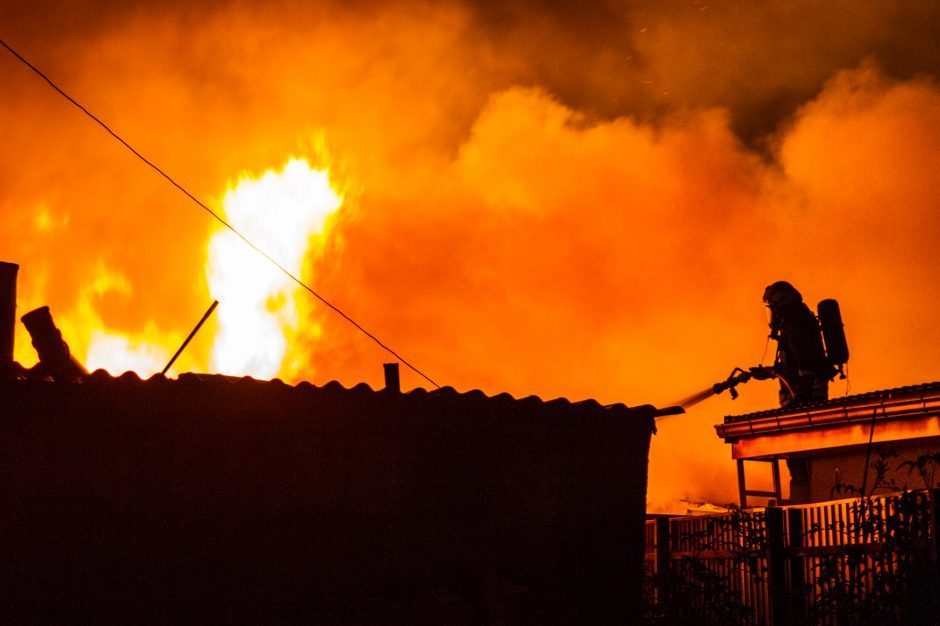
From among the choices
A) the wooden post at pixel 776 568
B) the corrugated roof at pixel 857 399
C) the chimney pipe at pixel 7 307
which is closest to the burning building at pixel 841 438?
the corrugated roof at pixel 857 399

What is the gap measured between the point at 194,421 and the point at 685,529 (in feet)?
23.5

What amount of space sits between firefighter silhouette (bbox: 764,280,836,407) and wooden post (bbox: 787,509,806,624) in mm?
11183

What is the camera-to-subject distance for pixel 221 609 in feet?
29.6

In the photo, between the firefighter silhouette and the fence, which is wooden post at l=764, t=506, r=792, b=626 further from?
the firefighter silhouette

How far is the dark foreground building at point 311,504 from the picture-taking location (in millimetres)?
8672

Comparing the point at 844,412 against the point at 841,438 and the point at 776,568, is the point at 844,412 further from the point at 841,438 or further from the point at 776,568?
the point at 776,568

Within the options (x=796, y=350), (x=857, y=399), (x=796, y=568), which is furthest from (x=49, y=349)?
(x=796, y=350)

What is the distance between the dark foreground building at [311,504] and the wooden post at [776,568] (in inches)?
67.0

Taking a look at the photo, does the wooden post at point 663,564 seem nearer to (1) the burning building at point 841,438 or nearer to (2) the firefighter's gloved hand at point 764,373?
(1) the burning building at point 841,438

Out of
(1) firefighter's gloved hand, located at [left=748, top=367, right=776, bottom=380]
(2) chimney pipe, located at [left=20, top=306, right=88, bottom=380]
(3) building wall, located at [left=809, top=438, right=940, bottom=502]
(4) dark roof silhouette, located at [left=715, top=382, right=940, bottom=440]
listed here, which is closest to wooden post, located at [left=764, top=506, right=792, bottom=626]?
(3) building wall, located at [left=809, top=438, right=940, bottom=502]

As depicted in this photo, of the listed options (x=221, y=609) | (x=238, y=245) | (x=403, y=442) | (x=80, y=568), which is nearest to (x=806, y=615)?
(x=403, y=442)

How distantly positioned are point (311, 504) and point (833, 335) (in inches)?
649

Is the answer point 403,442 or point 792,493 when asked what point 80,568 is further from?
point 792,493

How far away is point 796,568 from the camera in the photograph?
11266 mm
